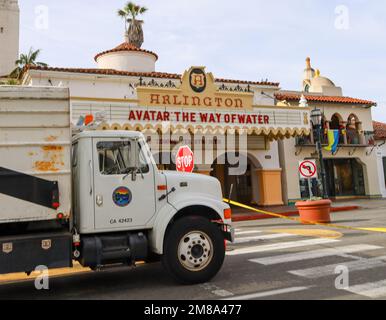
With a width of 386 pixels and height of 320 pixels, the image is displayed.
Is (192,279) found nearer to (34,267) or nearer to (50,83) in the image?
(34,267)

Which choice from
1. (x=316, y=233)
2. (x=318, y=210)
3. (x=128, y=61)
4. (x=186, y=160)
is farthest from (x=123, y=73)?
(x=316, y=233)

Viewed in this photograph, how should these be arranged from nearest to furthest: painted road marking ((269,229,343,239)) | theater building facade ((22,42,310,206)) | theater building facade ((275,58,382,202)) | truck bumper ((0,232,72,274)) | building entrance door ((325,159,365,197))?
truck bumper ((0,232,72,274))
painted road marking ((269,229,343,239))
theater building facade ((22,42,310,206))
theater building facade ((275,58,382,202))
building entrance door ((325,159,365,197))

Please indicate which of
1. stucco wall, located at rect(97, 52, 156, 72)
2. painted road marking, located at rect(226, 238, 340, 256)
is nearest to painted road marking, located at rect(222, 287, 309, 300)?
painted road marking, located at rect(226, 238, 340, 256)

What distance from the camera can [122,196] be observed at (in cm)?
611

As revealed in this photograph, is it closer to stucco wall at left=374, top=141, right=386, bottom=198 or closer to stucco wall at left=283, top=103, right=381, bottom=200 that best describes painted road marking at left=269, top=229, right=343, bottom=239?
stucco wall at left=283, top=103, right=381, bottom=200

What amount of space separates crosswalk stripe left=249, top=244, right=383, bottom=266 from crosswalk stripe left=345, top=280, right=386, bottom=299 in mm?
2027

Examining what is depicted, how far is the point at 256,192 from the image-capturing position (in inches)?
954

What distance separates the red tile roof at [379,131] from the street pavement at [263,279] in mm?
21432

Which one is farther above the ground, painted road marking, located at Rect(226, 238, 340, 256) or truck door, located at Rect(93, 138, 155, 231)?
truck door, located at Rect(93, 138, 155, 231)

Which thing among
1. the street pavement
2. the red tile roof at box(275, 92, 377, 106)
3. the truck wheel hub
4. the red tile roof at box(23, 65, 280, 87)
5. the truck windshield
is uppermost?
the red tile roof at box(23, 65, 280, 87)

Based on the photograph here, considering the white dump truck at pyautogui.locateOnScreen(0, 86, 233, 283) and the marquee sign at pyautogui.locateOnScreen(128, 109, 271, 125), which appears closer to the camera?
the white dump truck at pyautogui.locateOnScreen(0, 86, 233, 283)

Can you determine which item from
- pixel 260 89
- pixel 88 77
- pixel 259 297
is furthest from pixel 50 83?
pixel 259 297

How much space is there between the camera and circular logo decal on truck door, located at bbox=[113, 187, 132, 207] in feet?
19.9
